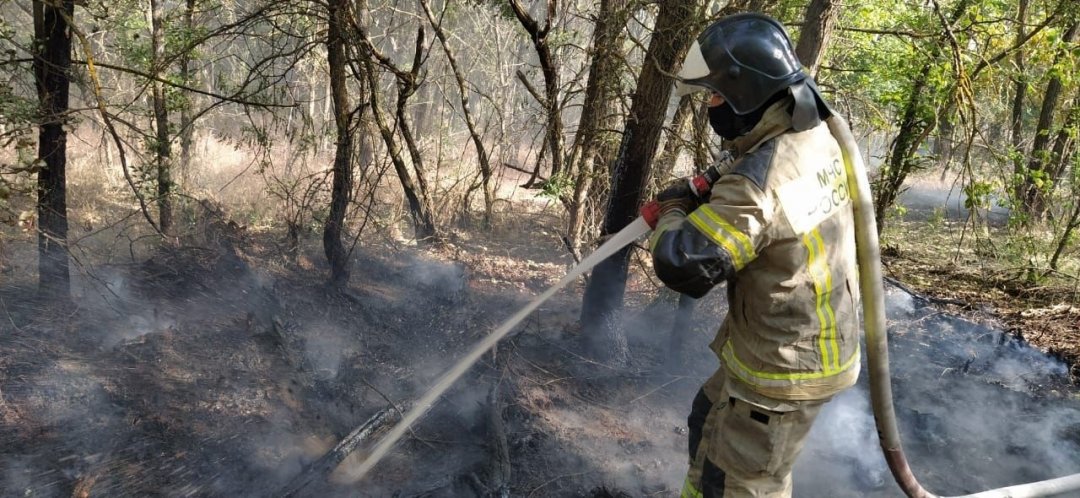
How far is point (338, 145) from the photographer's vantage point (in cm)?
587

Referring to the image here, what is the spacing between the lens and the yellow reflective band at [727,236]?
209cm

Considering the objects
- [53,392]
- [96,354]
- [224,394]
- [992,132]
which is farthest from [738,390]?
[992,132]

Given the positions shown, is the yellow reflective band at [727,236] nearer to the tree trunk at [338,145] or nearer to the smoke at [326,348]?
the smoke at [326,348]

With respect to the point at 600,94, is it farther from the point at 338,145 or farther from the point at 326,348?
the point at 326,348

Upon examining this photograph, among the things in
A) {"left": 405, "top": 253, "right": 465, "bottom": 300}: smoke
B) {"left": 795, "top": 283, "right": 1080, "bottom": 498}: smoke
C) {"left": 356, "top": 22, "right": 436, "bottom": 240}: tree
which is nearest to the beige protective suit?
{"left": 795, "top": 283, "right": 1080, "bottom": 498}: smoke

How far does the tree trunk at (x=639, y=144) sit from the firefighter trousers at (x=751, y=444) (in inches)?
99.9

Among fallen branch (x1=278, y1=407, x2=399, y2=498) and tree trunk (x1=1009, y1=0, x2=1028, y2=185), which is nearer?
fallen branch (x1=278, y1=407, x2=399, y2=498)

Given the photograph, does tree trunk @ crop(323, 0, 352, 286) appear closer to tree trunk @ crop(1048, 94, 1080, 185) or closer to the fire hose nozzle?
the fire hose nozzle

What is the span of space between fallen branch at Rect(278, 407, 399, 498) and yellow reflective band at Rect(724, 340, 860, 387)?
2.26 meters

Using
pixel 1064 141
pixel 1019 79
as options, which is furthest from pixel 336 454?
pixel 1064 141

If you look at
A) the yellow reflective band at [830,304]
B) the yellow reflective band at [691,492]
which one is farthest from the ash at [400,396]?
the yellow reflective band at [830,304]

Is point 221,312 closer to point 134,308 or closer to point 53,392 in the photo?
point 134,308

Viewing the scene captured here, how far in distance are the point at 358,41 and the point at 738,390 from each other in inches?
172

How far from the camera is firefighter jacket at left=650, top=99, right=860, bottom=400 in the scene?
2.12 metres
